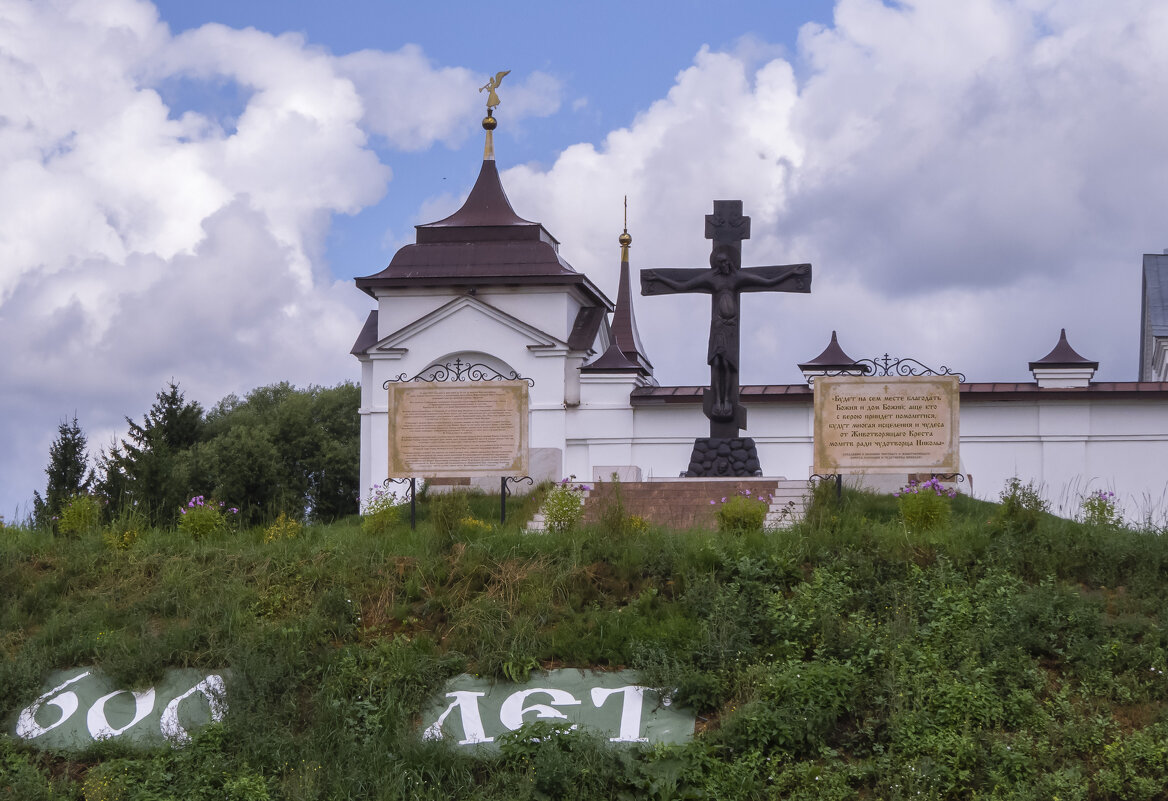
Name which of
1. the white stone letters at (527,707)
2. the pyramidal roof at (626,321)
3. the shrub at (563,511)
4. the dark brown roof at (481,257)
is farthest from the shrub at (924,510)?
the pyramidal roof at (626,321)

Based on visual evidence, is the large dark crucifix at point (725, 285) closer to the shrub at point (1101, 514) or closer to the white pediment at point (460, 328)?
the shrub at point (1101, 514)

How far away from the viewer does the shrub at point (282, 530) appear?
13234 millimetres

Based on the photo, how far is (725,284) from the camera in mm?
18750

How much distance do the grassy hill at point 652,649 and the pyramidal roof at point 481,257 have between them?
51.8 feet

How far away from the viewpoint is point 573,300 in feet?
95.4

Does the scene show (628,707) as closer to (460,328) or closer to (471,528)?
(471,528)

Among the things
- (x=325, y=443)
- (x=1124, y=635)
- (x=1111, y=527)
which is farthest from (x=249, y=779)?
(x=325, y=443)

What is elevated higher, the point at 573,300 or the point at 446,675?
the point at 573,300

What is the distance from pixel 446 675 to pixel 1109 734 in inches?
185

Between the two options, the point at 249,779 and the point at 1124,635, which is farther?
the point at 1124,635

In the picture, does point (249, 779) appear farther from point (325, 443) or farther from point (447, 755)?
point (325, 443)

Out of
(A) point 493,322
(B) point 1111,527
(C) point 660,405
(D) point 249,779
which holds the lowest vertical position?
(D) point 249,779

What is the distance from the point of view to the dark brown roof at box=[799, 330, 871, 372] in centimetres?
2627

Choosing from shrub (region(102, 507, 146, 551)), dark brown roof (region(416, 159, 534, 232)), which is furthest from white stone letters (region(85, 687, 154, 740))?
dark brown roof (region(416, 159, 534, 232))
